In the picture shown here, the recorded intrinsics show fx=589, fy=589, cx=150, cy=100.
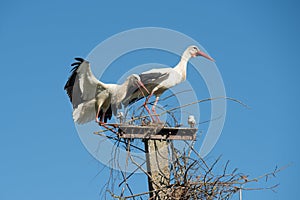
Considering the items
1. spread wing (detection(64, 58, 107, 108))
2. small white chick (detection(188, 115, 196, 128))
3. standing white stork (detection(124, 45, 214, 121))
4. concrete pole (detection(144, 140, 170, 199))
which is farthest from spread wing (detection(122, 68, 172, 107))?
concrete pole (detection(144, 140, 170, 199))

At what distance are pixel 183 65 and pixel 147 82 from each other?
0.46 m

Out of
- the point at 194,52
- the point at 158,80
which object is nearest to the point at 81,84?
the point at 158,80

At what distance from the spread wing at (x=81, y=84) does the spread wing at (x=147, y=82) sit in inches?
16.4

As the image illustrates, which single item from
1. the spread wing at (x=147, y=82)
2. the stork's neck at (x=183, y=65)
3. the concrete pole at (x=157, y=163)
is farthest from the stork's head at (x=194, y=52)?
the concrete pole at (x=157, y=163)

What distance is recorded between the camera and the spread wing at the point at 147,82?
5445mm

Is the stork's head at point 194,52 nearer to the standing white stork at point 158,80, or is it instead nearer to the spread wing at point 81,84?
the standing white stork at point 158,80

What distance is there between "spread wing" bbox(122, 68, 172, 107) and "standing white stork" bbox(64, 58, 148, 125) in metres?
0.06

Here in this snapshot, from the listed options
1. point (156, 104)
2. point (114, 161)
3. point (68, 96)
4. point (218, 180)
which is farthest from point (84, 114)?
point (218, 180)

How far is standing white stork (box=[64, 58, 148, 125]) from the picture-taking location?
560 cm

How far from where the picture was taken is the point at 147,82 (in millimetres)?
5547

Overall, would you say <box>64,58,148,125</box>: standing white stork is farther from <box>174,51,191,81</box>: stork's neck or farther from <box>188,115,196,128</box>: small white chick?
<box>188,115,196,128</box>: small white chick

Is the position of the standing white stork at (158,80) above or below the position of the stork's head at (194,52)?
below

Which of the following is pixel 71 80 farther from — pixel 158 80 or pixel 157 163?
pixel 157 163

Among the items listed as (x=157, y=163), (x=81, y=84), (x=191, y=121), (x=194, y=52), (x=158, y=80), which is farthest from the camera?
(x=194, y=52)
